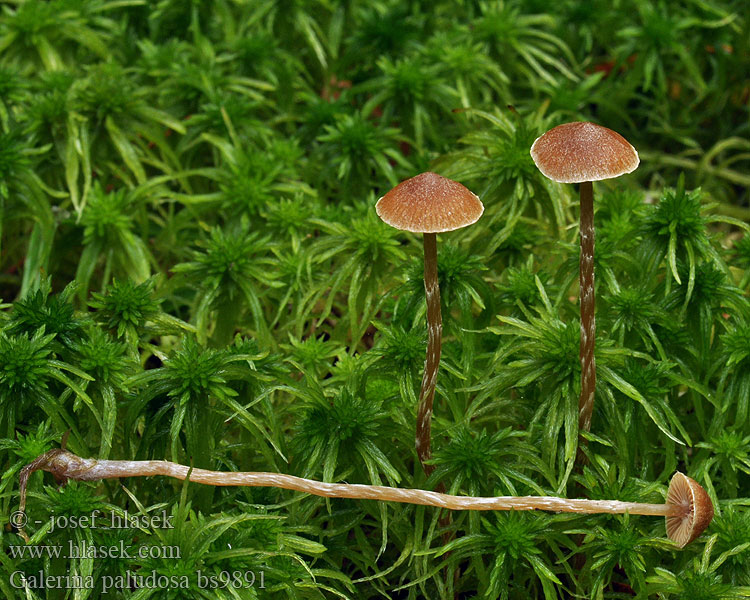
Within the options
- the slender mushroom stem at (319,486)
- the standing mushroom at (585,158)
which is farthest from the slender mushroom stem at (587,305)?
the slender mushroom stem at (319,486)

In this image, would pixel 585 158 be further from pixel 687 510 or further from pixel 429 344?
pixel 687 510

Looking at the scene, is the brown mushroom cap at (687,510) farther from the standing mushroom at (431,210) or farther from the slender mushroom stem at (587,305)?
the standing mushroom at (431,210)

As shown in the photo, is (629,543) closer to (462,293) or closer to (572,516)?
(572,516)

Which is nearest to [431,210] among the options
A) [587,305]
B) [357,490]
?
[587,305]

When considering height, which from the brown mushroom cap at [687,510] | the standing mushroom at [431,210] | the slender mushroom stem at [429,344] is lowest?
the brown mushroom cap at [687,510]

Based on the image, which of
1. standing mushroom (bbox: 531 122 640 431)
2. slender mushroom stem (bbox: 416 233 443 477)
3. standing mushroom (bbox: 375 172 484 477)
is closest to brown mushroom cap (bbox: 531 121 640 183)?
standing mushroom (bbox: 531 122 640 431)

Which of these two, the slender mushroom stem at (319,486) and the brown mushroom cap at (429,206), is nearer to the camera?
the brown mushroom cap at (429,206)

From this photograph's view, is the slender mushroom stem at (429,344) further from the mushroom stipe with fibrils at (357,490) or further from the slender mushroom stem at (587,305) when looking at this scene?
the slender mushroom stem at (587,305)

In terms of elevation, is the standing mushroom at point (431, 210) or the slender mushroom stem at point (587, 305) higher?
the standing mushroom at point (431, 210)
